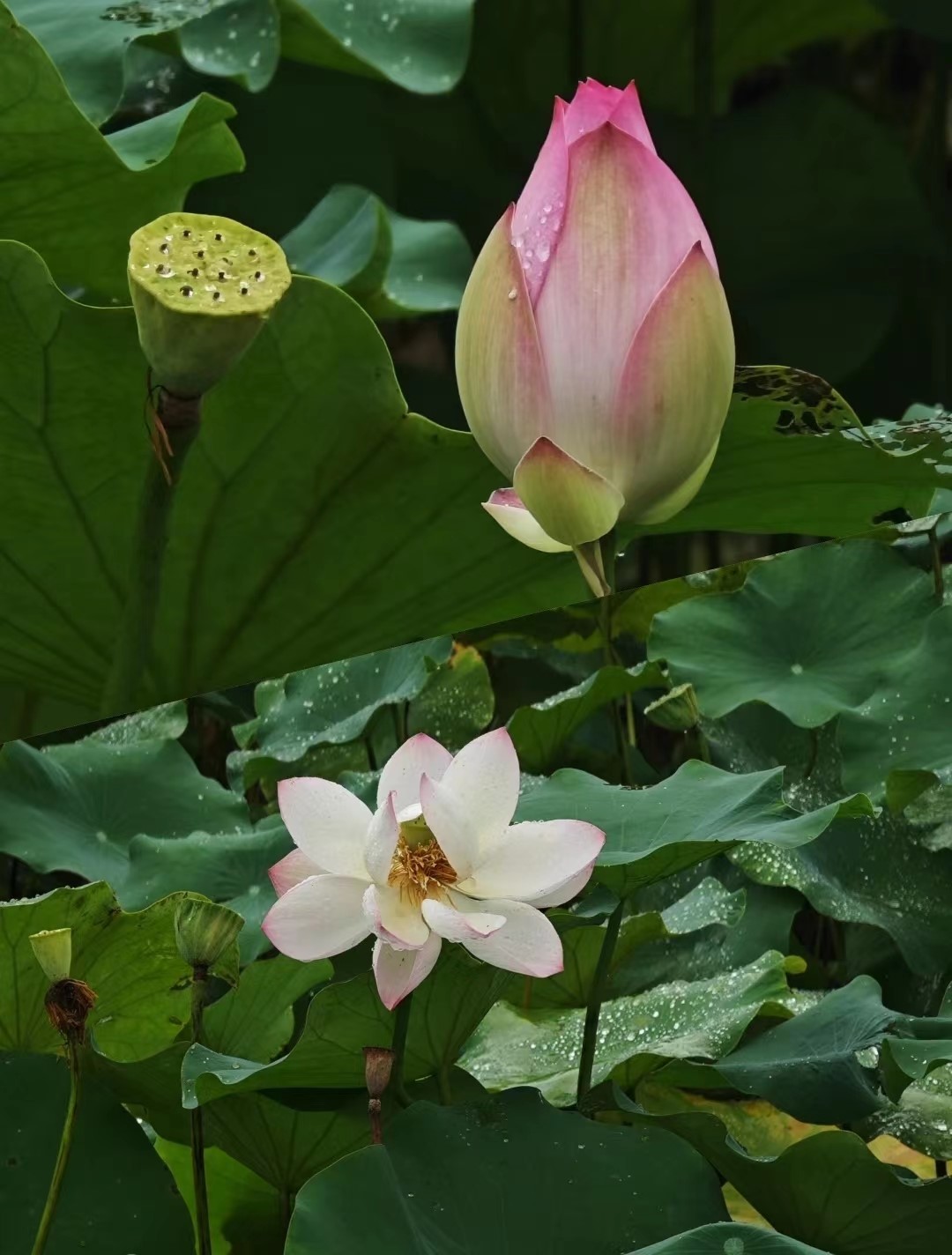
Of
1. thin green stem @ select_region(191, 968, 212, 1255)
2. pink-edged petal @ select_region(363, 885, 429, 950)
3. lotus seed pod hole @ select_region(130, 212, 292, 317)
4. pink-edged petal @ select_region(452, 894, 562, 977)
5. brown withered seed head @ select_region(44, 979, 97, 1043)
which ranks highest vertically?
lotus seed pod hole @ select_region(130, 212, 292, 317)

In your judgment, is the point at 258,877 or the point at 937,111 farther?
the point at 937,111

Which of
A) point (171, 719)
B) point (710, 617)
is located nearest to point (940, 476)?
point (710, 617)

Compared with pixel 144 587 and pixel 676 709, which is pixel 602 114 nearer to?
pixel 676 709

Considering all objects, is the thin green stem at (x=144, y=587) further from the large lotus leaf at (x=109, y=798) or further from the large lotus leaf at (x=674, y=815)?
the large lotus leaf at (x=674, y=815)

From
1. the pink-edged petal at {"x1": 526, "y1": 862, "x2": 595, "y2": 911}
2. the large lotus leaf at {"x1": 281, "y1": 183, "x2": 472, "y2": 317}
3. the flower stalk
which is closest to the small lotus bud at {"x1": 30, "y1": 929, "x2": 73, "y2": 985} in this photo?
the flower stalk

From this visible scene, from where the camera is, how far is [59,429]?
2.18ft

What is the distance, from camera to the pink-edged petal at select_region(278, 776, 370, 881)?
363 millimetres

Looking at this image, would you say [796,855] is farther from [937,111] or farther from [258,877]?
[937,111]

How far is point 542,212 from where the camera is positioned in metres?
0.47

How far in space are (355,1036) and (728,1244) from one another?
11cm

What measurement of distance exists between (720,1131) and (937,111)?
0.58 m

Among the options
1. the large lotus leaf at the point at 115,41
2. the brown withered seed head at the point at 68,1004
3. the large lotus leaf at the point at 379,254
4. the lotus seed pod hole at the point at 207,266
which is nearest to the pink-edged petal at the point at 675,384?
the lotus seed pod hole at the point at 207,266

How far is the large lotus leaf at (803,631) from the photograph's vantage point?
586 millimetres

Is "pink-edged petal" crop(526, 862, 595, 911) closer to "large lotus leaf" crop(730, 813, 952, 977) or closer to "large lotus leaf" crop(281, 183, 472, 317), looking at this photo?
"large lotus leaf" crop(730, 813, 952, 977)
